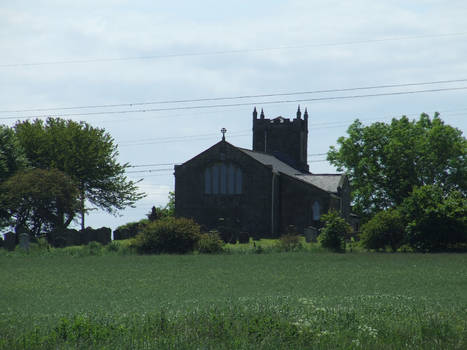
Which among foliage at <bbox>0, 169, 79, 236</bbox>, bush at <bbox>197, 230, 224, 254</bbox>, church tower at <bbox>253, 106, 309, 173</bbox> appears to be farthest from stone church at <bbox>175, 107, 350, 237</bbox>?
bush at <bbox>197, 230, 224, 254</bbox>

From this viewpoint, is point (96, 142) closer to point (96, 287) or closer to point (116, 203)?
point (116, 203)

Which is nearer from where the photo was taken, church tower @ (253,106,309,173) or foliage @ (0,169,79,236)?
foliage @ (0,169,79,236)

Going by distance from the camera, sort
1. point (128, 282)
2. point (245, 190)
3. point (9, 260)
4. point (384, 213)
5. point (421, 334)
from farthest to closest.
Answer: point (245, 190) < point (384, 213) < point (9, 260) < point (128, 282) < point (421, 334)

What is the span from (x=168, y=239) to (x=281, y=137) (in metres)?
50.3

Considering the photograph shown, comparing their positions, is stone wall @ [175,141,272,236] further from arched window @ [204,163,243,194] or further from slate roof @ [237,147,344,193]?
slate roof @ [237,147,344,193]

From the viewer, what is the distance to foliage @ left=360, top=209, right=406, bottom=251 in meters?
41.2

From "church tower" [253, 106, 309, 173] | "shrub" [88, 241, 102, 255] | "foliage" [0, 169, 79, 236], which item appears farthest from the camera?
"church tower" [253, 106, 309, 173]

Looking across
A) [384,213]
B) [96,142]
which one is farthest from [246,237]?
[96,142]

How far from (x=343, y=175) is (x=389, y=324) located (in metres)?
59.0

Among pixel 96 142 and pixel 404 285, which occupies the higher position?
pixel 96 142

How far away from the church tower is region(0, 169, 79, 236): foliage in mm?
35291

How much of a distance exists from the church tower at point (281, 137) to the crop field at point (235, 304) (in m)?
56.9

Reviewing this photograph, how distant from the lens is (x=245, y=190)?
65.9 m

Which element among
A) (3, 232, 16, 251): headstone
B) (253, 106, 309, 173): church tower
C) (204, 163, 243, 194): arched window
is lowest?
(3, 232, 16, 251): headstone
